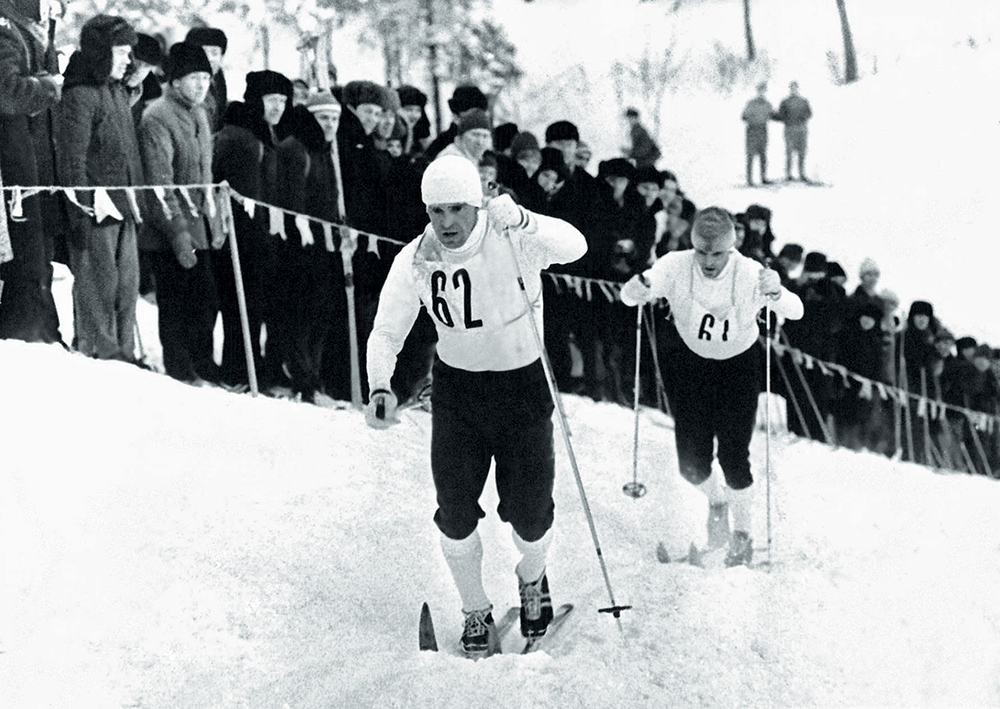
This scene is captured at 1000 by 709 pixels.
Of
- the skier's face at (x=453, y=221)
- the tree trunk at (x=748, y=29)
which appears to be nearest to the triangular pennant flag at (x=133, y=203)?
the skier's face at (x=453, y=221)

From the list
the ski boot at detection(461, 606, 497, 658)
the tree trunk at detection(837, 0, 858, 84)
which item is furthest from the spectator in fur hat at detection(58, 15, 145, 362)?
the tree trunk at detection(837, 0, 858, 84)

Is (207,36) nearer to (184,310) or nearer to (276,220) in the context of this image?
(276,220)

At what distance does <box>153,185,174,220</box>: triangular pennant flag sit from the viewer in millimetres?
4738

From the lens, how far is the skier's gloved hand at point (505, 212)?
120 inches

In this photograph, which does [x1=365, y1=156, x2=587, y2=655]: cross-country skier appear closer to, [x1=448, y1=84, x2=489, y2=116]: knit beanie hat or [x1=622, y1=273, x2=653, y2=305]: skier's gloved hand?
[x1=622, y1=273, x2=653, y2=305]: skier's gloved hand

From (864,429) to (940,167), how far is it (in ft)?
7.90

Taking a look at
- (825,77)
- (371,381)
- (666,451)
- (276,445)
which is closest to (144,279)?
(276,445)

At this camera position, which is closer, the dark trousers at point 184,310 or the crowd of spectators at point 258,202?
the crowd of spectators at point 258,202

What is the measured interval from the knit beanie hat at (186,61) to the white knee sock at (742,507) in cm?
271

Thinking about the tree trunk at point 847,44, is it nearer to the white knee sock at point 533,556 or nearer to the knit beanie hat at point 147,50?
the knit beanie hat at point 147,50

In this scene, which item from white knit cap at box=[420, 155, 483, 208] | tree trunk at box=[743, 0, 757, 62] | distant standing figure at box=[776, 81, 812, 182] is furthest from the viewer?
distant standing figure at box=[776, 81, 812, 182]

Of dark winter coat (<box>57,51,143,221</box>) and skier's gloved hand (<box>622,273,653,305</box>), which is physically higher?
dark winter coat (<box>57,51,143,221</box>)

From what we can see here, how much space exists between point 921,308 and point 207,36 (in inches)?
180

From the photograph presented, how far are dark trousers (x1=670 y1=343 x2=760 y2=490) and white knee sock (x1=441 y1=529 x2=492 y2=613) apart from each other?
1.54 meters
